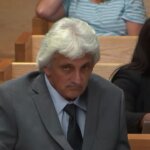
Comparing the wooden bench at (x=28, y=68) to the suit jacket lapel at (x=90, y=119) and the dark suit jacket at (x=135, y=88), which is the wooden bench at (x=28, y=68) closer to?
the dark suit jacket at (x=135, y=88)

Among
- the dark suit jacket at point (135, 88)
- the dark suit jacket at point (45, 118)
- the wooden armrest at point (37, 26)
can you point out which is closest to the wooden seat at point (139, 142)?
the dark suit jacket at point (45, 118)

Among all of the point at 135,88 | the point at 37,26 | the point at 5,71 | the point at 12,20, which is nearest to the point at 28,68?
the point at 5,71

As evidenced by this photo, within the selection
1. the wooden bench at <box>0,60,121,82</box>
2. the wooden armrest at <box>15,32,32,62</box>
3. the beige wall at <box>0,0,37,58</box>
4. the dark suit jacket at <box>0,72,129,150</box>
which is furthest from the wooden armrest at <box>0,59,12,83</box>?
the beige wall at <box>0,0,37,58</box>

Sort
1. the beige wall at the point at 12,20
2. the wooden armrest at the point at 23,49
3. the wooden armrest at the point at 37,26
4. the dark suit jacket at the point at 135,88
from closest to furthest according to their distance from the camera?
the dark suit jacket at the point at 135,88
the wooden armrest at the point at 23,49
the wooden armrest at the point at 37,26
the beige wall at the point at 12,20

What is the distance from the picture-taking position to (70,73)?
125 centimetres

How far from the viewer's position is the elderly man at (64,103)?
48.8 inches

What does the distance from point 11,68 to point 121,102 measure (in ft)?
2.32

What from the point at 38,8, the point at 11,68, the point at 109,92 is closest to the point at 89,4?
the point at 38,8

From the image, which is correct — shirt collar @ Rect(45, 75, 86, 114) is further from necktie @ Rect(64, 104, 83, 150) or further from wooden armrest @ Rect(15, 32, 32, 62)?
wooden armrest @ Rect(15, 32, 32, 62)

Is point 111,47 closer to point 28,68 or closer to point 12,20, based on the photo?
point 28,68

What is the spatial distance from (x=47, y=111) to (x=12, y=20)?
2082 mm

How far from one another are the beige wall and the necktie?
2008 millimetres

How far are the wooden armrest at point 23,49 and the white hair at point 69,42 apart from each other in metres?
0.90

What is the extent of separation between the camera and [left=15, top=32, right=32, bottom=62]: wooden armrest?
2170 mm
